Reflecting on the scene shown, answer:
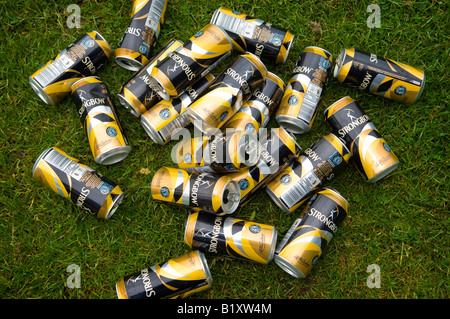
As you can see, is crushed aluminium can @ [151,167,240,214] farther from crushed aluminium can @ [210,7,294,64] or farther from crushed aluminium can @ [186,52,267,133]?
crushed aluminium can @ [210,7,294,64]

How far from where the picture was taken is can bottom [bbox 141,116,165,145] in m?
2.80

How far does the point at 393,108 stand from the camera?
302 cm

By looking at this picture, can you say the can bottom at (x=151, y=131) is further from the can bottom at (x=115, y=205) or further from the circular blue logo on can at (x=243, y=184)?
the circular blue logo on can at (x=243, y=184)

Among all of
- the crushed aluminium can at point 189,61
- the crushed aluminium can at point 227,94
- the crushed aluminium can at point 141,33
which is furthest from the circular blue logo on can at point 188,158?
the crushed aluminium can at point 141,33

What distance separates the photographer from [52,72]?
9.34 ft

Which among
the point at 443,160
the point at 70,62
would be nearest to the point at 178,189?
the point at 70,62

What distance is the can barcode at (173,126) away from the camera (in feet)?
9.24

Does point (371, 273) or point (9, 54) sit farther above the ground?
point (9, 54)

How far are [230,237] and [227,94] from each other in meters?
0.97

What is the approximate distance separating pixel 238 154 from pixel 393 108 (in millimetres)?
1388

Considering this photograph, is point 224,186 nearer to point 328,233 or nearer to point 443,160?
point 328,233

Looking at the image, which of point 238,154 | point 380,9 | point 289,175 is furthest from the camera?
point 380,9

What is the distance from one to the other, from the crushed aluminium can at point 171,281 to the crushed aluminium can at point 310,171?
72cm

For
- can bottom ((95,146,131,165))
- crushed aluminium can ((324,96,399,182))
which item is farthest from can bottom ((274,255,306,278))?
can bottom ((95,146,131,165))
